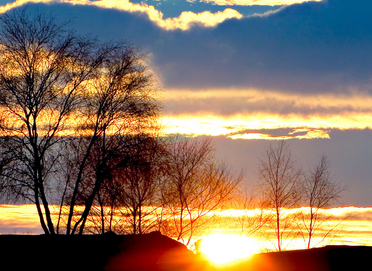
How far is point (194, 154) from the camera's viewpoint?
4144 cm

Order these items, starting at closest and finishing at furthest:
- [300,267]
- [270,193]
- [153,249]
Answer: [300,267]
[153,249]
[270,193]

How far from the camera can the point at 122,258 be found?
21.2 meters

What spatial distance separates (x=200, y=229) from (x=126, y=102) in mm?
16799

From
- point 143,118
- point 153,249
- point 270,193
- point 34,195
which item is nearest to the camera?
point 153,249

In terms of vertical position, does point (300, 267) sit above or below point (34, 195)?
below

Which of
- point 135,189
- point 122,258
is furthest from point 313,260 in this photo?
point 135,189

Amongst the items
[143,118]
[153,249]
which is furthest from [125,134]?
[153,249]

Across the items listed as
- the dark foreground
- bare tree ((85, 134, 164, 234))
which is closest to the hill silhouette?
the dark foreground

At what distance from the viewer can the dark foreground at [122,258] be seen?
20.0 meters

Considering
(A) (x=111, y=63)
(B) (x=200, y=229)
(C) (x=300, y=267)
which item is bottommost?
(C) (x=300, y=267)

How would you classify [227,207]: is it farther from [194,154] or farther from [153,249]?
[153,249]

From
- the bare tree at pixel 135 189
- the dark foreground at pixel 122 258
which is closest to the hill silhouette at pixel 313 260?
the dark foreground at pixel 122 258

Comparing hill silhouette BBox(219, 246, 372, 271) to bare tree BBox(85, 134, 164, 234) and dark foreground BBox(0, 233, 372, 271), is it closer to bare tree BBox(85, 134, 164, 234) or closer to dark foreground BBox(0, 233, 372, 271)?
dark foreground BBox(0, 233, 372, 271)

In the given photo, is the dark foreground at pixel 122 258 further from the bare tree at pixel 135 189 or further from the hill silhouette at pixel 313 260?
the bare tree at pixel 135 189
